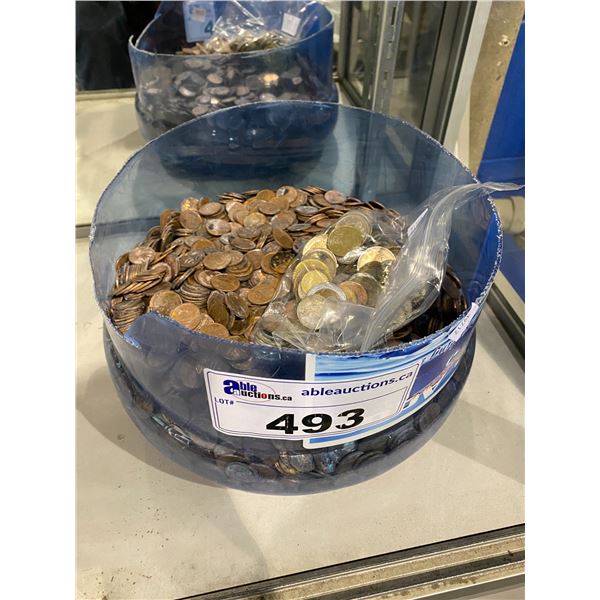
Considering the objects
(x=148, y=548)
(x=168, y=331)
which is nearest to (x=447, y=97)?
(x=168, y=331)

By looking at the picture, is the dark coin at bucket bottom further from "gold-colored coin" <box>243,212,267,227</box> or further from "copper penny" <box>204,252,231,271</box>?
"gold-colored coin" <box>243,212,267,227</box>

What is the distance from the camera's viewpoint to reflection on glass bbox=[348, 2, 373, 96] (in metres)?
1.22

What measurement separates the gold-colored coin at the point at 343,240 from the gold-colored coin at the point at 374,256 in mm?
28

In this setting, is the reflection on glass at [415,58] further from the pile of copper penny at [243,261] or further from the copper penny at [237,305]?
the copper penny at [237,305]

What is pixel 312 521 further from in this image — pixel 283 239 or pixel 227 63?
pixel 227 63

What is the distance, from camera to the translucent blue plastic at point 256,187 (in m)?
0.51

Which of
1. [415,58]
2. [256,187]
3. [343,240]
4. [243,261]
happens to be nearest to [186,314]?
[243,261]

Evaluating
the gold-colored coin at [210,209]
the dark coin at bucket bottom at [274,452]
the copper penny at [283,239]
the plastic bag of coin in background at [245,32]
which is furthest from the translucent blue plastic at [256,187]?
the plastic bag of coin in background at [245,32]

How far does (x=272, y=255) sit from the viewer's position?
0.74m

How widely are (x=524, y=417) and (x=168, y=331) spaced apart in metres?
0.56

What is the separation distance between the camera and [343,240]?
2.33 feet

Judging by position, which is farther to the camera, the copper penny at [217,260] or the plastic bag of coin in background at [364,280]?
the copper penny at [217,260]

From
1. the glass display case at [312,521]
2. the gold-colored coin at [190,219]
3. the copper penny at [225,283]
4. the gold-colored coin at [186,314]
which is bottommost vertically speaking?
the glass display case at [312,521]

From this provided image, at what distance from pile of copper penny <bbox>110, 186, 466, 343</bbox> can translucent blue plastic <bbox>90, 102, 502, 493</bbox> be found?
4 cm
